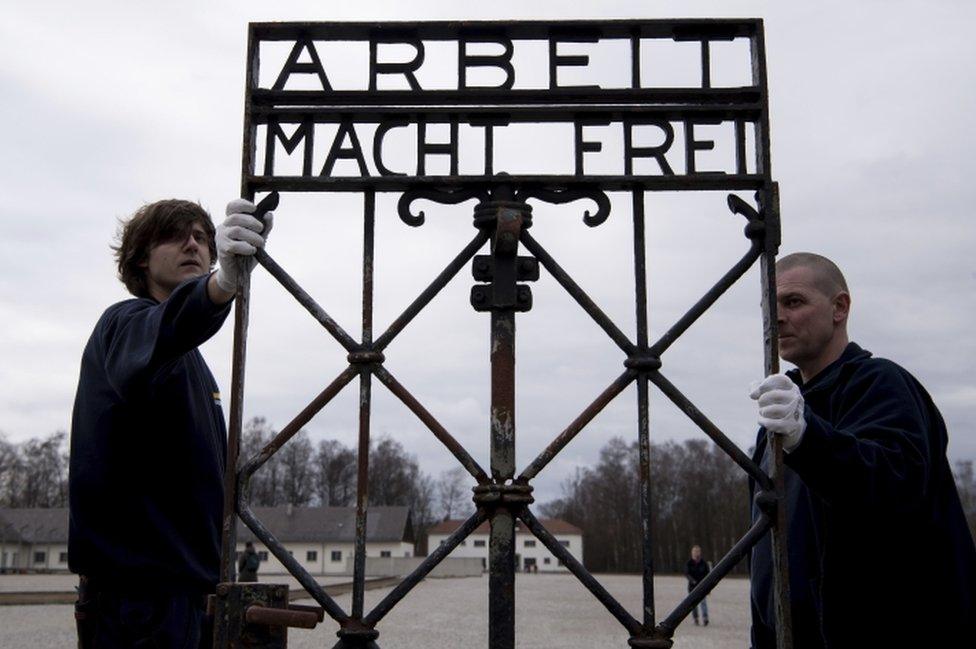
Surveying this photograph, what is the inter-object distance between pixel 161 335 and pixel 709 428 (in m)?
1.55

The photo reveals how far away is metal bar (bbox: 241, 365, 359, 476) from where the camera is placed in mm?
2756

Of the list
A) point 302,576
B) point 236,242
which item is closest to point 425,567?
point 302,576

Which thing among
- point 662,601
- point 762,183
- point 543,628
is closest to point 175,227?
point 762,183

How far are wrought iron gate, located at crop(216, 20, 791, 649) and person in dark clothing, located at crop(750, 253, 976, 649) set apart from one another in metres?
0.15

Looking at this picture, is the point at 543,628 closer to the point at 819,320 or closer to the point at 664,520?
the point at 819,320

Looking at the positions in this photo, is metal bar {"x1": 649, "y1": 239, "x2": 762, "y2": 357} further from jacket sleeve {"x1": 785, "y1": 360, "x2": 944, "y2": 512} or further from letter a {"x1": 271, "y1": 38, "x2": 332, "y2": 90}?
letter a {"x1": 271, "y1": 38, "x2": 332, "y2": 90}

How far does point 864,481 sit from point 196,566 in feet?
6.38

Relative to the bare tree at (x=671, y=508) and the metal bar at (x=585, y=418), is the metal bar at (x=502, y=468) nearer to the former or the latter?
the metal bar at (x=585, y=418)

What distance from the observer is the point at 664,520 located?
63250mm

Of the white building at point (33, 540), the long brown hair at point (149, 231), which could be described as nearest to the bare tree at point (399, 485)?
the white building at point (33, 540)

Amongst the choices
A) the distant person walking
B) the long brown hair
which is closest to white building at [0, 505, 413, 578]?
the distant person walking

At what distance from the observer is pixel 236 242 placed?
2758 millimetres

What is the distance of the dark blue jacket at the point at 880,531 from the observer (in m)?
2.65

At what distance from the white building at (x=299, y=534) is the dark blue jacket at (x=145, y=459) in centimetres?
6079
